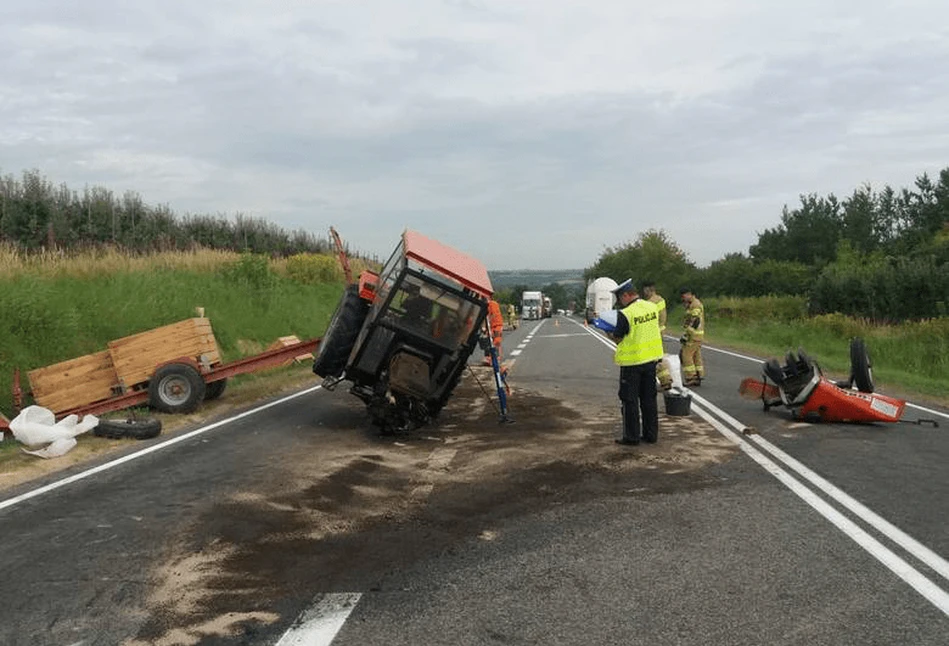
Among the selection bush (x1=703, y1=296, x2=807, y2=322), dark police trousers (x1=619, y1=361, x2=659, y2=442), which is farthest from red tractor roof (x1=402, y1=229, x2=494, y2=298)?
bush (x1=703, y1=296, x2=807, y2=322)

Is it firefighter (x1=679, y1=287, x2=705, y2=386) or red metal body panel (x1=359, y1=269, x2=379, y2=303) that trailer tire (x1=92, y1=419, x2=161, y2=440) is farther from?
firefighter (x1=679, y1=287, x2=705, y2=386)

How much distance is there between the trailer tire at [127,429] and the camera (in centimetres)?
924

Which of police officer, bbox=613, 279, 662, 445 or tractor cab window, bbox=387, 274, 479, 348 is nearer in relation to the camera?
police officer, bbox=613, 279, 662, 445

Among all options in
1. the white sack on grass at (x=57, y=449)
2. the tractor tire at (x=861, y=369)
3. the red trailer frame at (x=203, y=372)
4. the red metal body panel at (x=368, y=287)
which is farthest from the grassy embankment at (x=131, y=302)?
the tractor tire at (x=861, y=369)

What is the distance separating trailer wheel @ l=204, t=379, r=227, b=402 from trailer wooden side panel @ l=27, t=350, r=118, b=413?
173 centimetres

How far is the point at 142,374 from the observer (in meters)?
11.0

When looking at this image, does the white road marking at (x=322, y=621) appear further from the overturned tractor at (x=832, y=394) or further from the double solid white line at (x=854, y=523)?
the overturned tractor at (x=832, y=394)

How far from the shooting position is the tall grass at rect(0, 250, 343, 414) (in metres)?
13.3

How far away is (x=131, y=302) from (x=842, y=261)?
67.6m

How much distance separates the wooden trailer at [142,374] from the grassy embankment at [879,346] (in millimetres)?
11261

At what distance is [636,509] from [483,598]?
6.83 ft

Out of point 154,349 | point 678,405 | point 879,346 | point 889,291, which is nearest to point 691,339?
point 678,405

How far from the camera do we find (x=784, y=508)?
5777 millimetres

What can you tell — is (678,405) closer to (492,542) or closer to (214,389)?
(492,542)
